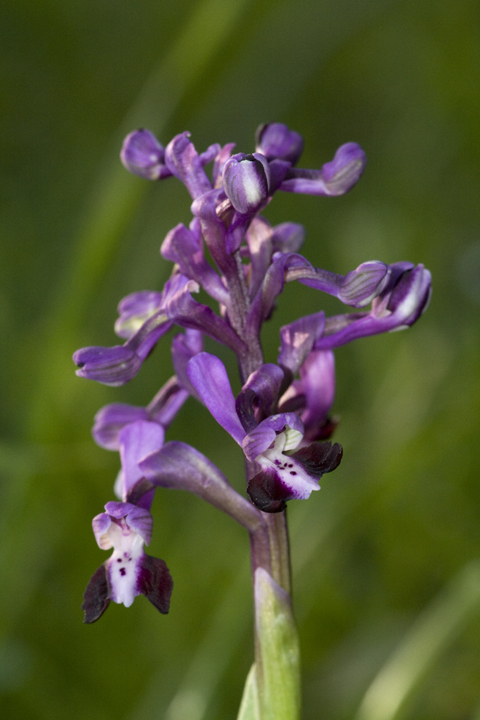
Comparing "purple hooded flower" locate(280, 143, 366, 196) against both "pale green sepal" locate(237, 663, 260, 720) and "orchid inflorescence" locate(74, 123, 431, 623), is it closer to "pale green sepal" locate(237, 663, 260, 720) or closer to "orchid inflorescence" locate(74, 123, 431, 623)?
"orchid inflorescence" locate(74, 123, 431, 623)

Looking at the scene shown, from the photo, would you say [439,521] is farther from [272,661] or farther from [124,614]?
[272,661]

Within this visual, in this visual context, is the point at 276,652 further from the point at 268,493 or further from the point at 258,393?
the point at 258,393

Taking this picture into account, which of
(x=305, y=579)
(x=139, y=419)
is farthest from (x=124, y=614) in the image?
(x=139, y=419)

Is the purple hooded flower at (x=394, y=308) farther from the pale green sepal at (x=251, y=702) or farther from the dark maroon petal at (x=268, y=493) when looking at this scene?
the pale green sepal at (x=251, y=702)

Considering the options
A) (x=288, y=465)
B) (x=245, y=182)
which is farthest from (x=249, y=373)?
(x=245, y=182)

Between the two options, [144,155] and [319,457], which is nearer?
[319,457]

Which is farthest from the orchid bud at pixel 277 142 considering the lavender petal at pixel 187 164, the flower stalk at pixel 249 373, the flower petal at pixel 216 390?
the flower petal at pixel 216 390

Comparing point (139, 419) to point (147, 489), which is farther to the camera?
point (139, 419)

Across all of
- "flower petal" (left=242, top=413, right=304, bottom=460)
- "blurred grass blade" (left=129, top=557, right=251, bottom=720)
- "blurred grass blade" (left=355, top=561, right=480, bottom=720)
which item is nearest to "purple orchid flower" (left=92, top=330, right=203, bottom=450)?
"flower petal" (left=242, top=413, right=304, bottom=460)
